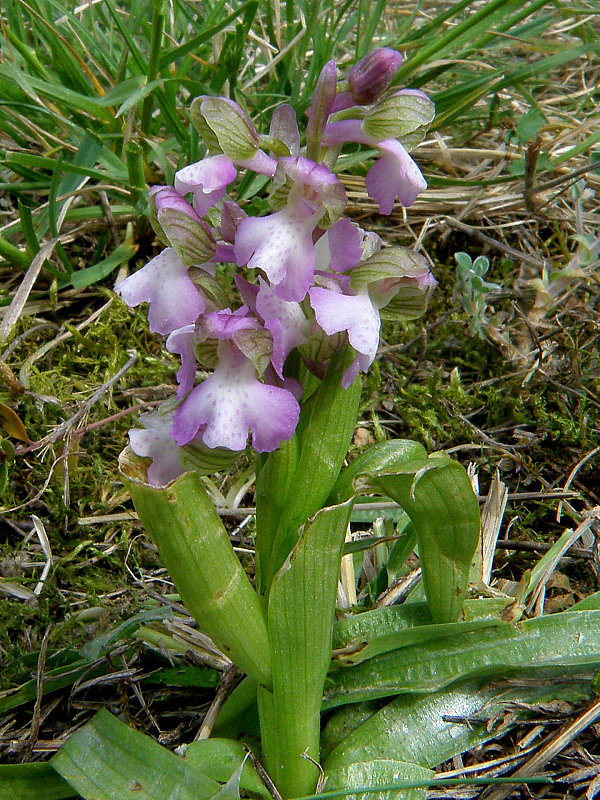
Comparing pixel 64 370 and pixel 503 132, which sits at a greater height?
pixel 64 370

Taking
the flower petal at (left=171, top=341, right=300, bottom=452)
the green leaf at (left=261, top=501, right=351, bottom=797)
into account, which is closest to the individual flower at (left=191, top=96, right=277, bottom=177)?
the flower petal at (left=171, top=341, right=300, bottom=452)

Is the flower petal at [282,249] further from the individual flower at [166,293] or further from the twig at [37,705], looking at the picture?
the twig at [37,705]

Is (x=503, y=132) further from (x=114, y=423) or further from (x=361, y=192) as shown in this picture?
(x=114, y=423)

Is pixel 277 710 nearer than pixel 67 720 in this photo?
Yes

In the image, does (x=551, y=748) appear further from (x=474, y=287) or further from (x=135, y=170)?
(x=135, y=170)

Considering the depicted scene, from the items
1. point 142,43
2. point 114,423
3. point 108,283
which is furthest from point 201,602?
point 142,43

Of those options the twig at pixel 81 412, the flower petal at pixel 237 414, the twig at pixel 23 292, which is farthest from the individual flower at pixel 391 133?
the twig at pixel 23 292


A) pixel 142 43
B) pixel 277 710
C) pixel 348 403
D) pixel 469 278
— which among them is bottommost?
pixel 469 278
